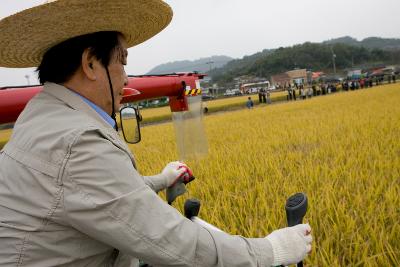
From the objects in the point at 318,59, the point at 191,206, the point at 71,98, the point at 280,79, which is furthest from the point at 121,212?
the point at 318,59

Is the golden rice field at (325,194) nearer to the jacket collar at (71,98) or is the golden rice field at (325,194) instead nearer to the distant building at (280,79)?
the jacket collar at (71,98)

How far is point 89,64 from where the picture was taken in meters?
1.04

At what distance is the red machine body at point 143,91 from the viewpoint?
1.55m

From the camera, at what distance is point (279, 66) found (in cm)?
8519

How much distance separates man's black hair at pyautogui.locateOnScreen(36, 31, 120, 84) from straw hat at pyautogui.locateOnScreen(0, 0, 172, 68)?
0.02 meters

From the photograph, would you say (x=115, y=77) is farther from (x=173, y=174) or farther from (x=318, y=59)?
(x=318, y=59)

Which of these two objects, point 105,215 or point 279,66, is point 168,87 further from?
point 279,66

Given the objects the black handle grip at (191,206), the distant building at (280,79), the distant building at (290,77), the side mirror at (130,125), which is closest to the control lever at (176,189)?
the black handle grip at (191,206)

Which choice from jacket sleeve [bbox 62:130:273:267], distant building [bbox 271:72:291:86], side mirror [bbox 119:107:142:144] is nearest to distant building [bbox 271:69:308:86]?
distant building [bbox 271:72:291:86]

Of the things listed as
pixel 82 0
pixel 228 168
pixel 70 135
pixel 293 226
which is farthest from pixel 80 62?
pixel 228 168

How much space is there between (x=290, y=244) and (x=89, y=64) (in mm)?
781

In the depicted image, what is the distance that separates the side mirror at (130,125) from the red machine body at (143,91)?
0.08 metres

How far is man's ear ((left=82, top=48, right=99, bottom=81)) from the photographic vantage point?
103 centimetres

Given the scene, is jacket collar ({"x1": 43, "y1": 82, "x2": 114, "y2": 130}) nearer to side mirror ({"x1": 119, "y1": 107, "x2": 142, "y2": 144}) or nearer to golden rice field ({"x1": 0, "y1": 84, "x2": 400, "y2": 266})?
side mirror ({"x1": 119, "y1": 107, "x2": 142, "y2": 144})
